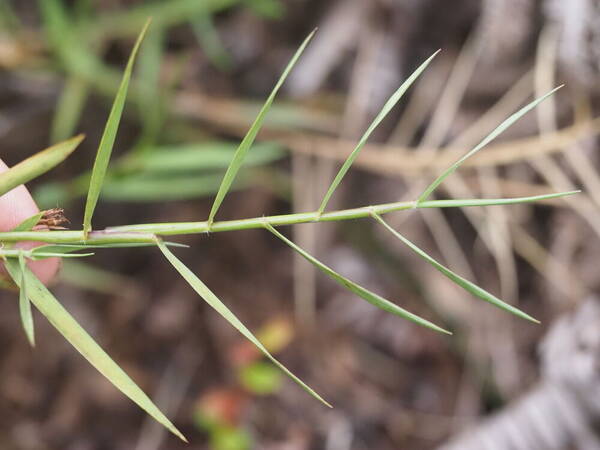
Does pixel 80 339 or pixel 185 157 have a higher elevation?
pixel 80 339

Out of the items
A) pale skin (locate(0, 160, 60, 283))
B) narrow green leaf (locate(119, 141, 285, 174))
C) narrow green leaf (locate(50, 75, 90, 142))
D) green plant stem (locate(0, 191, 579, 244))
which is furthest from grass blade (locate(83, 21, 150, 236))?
narrow green leaf (locate(50, 75, 90, 142))

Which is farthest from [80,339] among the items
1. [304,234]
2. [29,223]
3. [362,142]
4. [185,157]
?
[304,234]

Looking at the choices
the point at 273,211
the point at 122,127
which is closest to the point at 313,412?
the point at 273,211

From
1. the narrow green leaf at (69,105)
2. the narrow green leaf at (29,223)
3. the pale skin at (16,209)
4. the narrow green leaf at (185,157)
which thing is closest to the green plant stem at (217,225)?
the narrow green leaf at (29,223)

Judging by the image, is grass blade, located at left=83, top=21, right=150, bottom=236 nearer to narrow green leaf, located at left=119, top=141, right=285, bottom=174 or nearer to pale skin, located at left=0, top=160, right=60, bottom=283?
pale skin, located at left=0, top=160, right=60, bottom=283

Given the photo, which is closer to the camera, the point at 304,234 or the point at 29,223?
the point at 29,223

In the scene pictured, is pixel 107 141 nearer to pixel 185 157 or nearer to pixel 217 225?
pixel 217 225

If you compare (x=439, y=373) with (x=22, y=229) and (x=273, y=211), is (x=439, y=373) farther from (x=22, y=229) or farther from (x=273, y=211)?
(x=22, y=229)
